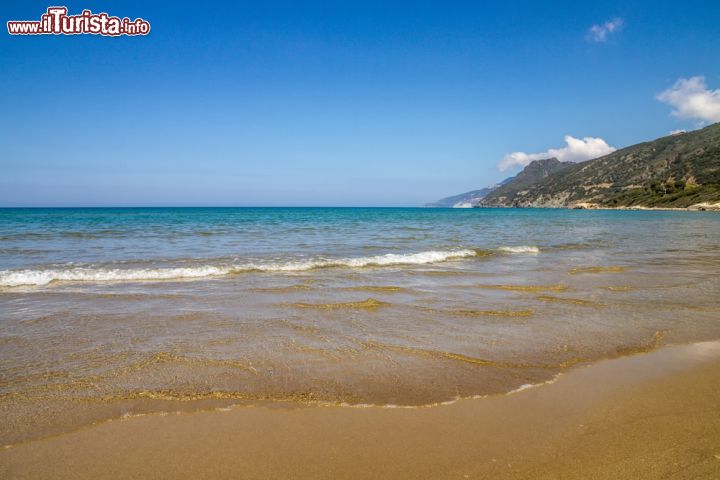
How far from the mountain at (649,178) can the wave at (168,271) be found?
97.0m

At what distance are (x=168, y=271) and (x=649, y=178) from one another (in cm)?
15941

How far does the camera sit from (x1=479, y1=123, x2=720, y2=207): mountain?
9901 centimetres

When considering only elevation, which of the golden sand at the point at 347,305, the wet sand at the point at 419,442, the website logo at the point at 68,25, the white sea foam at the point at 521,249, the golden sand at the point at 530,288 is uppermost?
the website logo at the point at 68,25

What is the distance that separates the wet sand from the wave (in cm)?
898

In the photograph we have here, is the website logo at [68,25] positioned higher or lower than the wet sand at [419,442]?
higher

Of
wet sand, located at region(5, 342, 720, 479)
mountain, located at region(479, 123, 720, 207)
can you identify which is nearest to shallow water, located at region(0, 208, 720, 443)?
wet sand, located at region(5, 342, 720, 479)

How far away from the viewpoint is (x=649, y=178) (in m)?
131

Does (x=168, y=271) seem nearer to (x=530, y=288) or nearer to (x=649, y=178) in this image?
(x=530, y=288)

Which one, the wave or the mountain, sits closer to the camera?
the wave

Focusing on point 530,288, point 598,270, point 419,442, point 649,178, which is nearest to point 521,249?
A: point 598,270

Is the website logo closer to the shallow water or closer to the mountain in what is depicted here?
the shallow water

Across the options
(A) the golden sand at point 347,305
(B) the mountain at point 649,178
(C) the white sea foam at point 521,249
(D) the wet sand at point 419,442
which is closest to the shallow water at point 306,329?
(A) the golden sand at point 347,305

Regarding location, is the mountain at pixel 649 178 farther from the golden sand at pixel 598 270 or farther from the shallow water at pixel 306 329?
the shallow water at pixel 306 329

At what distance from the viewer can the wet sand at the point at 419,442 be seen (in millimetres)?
3084
